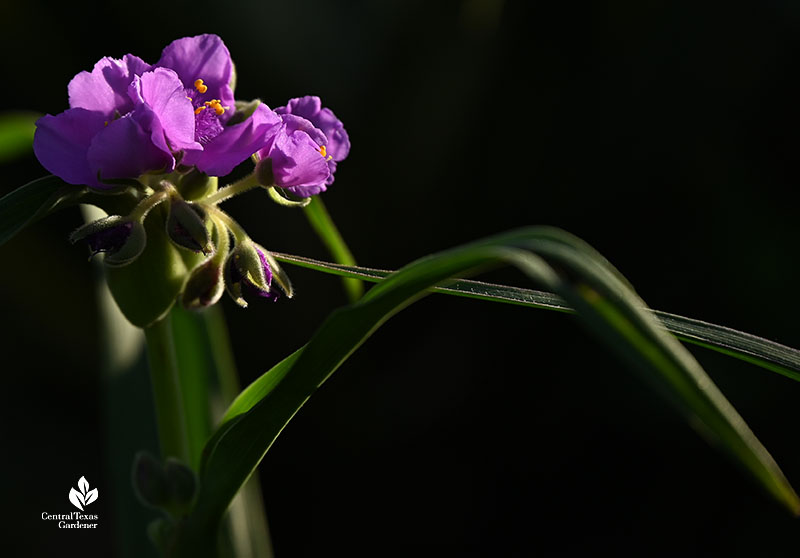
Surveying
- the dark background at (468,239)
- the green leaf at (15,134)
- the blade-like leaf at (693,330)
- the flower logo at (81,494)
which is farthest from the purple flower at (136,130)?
the dark background at (468,239)

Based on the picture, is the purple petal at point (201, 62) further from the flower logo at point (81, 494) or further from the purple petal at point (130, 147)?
the flower logo at point (81, 494)

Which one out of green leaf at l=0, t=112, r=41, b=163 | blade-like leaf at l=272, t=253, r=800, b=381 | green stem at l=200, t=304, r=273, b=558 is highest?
green leaf at l=0, t=112, r=41, b=163

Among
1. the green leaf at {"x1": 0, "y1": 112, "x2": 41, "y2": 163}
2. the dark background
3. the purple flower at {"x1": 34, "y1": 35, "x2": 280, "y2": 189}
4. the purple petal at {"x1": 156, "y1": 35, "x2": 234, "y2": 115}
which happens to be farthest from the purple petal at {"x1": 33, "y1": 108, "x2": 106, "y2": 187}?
the dark background

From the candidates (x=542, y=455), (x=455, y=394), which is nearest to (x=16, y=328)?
(x=455, y=394)

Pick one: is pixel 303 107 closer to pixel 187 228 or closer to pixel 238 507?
pixel 187 228

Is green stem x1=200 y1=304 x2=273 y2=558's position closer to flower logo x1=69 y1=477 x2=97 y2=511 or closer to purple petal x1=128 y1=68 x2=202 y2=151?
flower logo x1=69 y1=477 x2=97 y2=511

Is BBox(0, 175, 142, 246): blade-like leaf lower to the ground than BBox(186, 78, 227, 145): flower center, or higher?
lower

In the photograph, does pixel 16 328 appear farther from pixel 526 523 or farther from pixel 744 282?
pixel 744 282

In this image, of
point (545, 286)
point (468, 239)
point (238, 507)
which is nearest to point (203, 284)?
point (545, 286)
